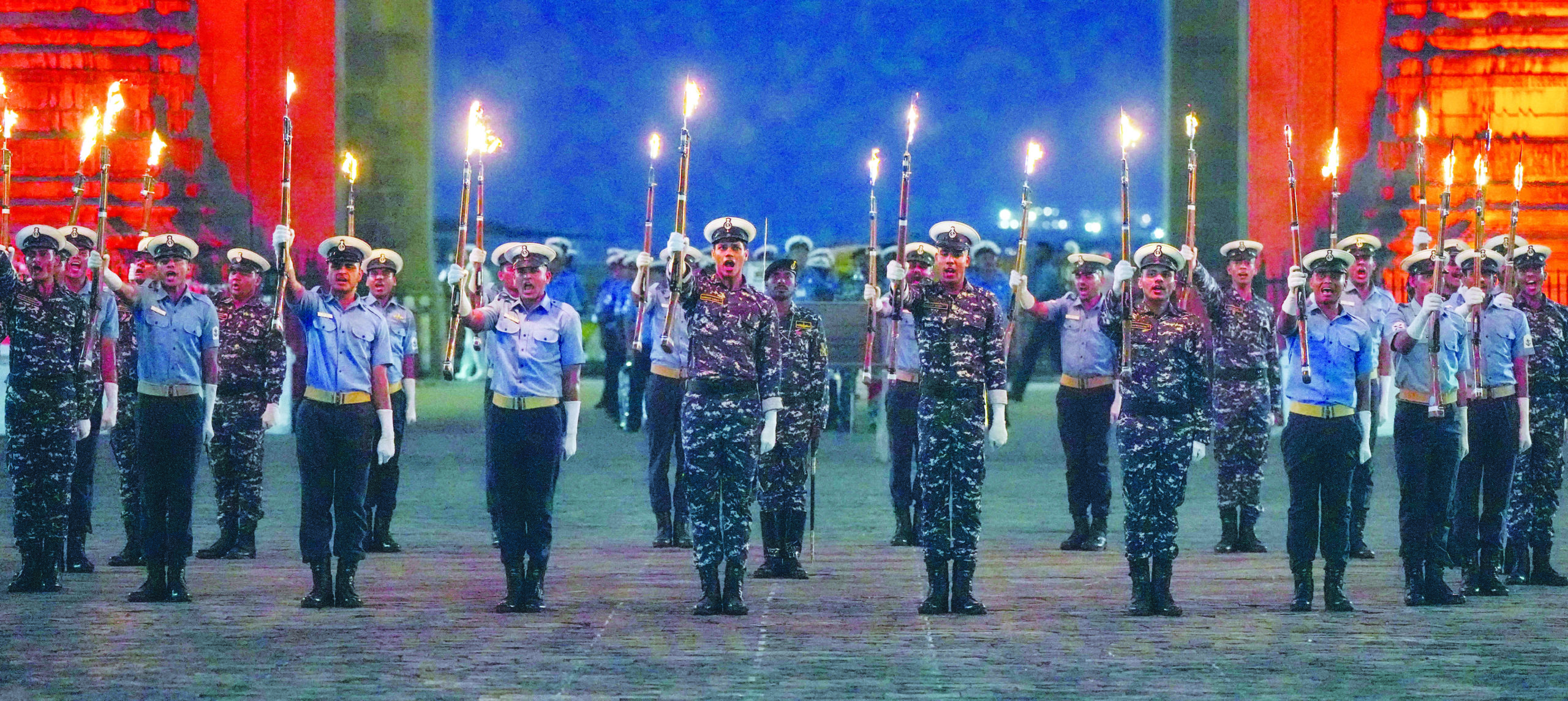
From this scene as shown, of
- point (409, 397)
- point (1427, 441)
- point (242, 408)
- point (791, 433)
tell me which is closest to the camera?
point (1427, 441)

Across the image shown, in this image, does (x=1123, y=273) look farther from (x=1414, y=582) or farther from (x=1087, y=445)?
(x=1087, y=445)

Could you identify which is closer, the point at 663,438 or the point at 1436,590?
the point at 1436,590

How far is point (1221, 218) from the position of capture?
72.1 feet

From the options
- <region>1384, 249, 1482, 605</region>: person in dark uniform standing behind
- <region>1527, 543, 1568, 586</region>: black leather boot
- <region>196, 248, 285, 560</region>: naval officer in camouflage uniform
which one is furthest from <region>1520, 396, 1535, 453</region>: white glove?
<region>196, 248, 285, 560</region>: naval officer in camouflage uniform

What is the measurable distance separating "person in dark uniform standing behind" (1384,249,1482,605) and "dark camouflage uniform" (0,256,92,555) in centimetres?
630

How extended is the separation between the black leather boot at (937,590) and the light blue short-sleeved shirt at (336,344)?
2635 millimetres

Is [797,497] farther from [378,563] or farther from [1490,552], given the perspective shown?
[1490,552]

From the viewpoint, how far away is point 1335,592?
30.1 feet

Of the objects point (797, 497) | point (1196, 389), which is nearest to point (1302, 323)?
point (1196, 389)

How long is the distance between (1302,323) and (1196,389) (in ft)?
1.88

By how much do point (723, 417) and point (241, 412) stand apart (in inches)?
130

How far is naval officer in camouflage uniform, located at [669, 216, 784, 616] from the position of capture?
29.6 feet

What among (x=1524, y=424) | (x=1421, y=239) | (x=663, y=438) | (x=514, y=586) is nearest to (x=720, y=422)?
(x=514, y=586)

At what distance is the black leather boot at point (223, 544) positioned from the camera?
1084 centimetres
